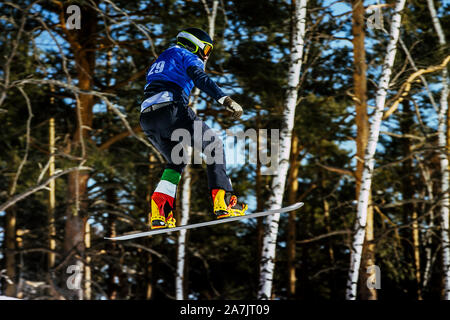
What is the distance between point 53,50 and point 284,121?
22.7 ft

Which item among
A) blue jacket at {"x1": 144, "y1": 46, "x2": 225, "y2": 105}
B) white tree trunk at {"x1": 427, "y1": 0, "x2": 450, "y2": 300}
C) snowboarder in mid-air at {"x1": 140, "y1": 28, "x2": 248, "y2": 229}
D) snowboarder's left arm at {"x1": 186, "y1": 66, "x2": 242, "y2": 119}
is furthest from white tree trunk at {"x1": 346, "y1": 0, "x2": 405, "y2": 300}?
snowboarder's left arm at {"x1": 186, "y1": 66, "x2": 242, "y2": 119}

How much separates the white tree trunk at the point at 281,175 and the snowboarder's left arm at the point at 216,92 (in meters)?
5.32

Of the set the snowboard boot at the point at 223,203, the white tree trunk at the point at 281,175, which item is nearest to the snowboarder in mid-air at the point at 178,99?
the snowboard boot at the point at 223,203

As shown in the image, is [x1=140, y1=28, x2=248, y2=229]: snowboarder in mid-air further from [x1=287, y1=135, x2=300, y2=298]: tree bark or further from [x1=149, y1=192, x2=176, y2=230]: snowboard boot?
[x1=287, y1=135, x2=300, y2=298]: tree bark

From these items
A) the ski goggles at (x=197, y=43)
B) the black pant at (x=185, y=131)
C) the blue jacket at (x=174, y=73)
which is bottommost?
the black pant at (x=185, y=131)

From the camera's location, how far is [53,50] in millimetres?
13602

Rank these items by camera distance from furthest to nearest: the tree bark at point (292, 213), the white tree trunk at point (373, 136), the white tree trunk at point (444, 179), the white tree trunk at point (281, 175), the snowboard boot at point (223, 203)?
the tree bark at point (292, 213) → the white tree trunk at point (444, 179) → the white tree trunk at point (373, 136) → the white tree trunk at point (281, 175) → the snowboard boot at point (223, 203)

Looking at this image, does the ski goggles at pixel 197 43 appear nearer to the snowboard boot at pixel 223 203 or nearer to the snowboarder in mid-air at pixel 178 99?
the snowboarder in mid-air at pixel 178 99

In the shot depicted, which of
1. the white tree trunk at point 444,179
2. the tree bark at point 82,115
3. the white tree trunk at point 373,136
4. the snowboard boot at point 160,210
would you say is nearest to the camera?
the snowboard boot at point 160,210

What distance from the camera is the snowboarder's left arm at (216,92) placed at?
423cm

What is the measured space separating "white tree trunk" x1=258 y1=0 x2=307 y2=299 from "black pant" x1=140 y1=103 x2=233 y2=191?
185 inches

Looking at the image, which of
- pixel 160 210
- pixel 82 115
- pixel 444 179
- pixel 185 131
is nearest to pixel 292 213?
pixel 444 179
